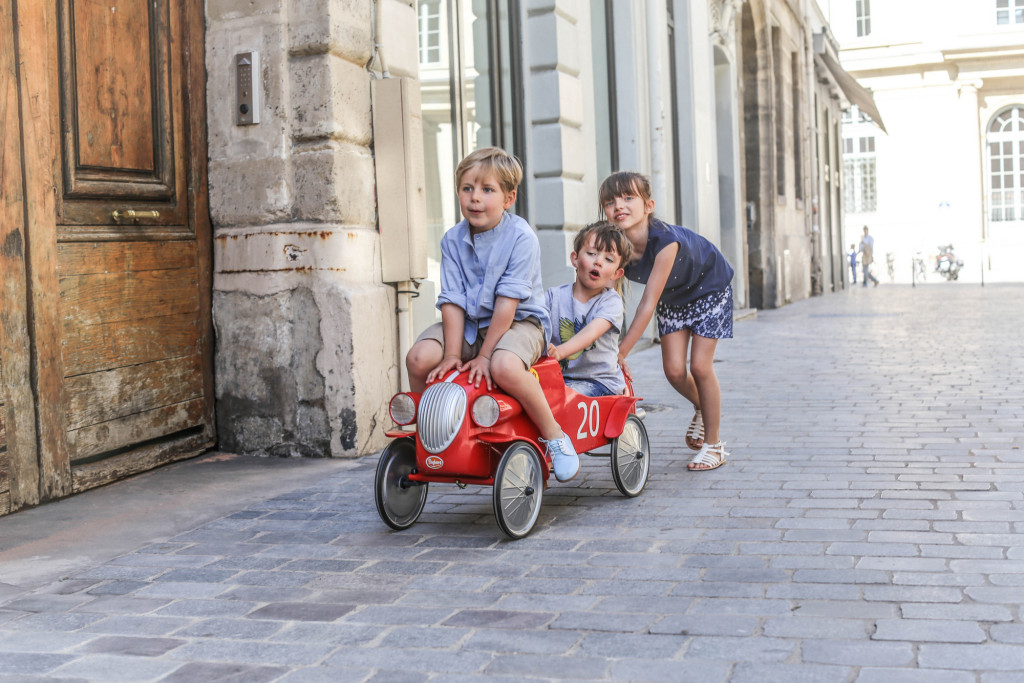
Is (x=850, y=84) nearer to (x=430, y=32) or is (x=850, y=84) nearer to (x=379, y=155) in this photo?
(x=430, y=32)

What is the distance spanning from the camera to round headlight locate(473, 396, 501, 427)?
151 inches

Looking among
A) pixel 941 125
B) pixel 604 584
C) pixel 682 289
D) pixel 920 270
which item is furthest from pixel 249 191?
pixel 941 125

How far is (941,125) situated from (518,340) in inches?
1647

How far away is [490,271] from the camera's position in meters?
4.13

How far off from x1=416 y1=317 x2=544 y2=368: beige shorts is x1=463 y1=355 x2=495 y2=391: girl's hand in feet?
0.23

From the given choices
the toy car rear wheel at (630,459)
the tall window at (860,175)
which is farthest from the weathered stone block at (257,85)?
the tall window at (860,175)

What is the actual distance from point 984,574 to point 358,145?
3758mm

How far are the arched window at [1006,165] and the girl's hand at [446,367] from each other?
42.0 m

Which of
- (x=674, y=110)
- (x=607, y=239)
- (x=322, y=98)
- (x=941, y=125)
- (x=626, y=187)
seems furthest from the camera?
(x=941, y=125)

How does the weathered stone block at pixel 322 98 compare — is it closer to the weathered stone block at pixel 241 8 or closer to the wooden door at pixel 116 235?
the weathered stone block at pixel 241 8

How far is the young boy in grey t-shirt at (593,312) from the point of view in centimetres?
456

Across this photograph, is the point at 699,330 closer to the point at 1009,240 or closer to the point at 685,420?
the point at 685,420

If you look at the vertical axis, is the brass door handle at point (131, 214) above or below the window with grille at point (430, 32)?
below

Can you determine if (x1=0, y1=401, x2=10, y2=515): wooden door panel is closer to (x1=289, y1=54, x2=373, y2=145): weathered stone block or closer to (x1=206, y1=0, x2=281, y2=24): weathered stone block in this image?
(x1=289, y1=54, x2=373, y2=145): weathered stone block
